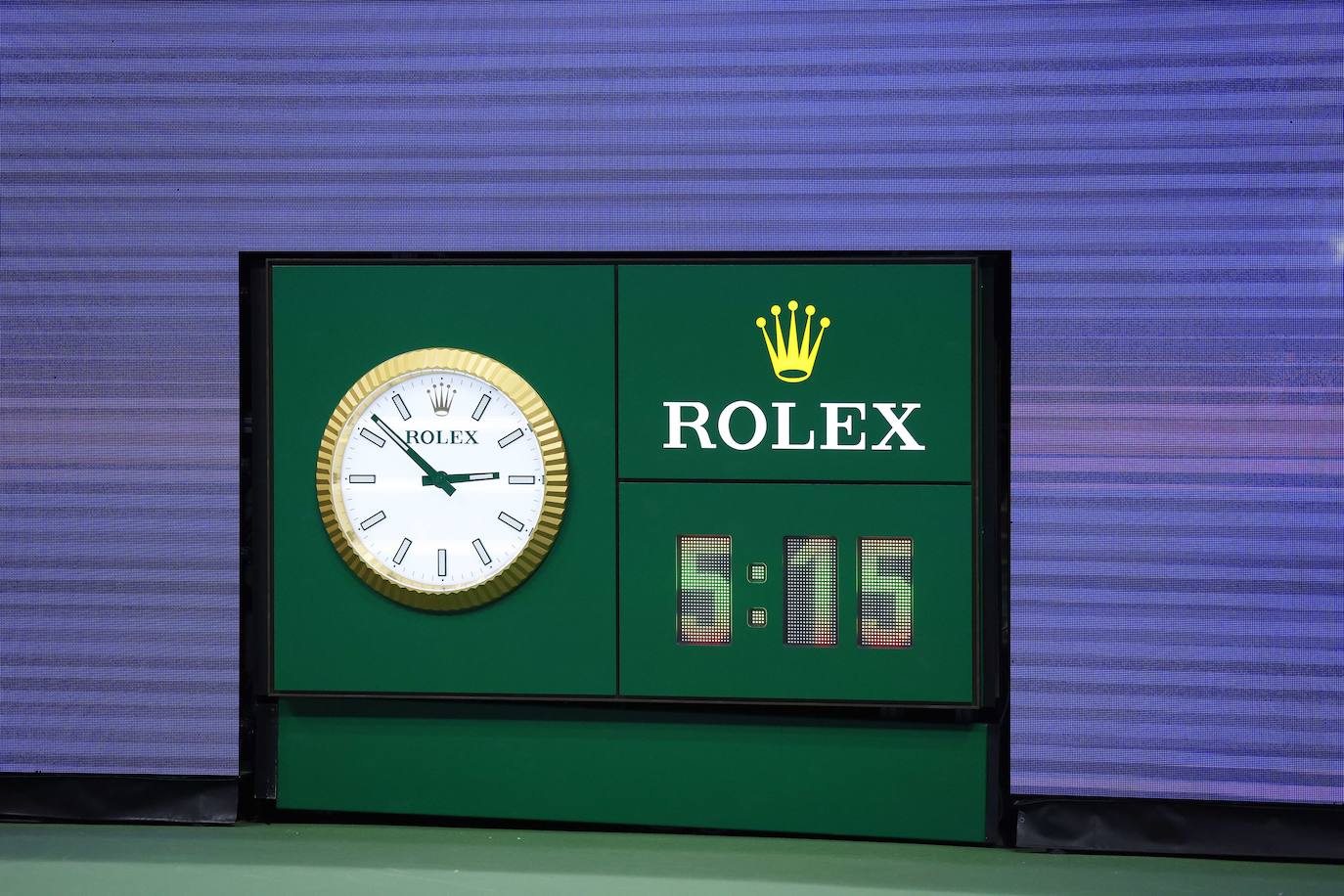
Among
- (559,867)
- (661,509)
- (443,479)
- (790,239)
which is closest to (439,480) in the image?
(443,479)

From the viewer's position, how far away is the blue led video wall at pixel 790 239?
3.14 m

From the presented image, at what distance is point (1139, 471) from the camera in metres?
3.17

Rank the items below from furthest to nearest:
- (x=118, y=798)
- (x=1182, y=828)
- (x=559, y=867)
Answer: (x=118, y=798)
(x=1182, y=828)
(x=559, y=867)

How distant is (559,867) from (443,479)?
121 cm

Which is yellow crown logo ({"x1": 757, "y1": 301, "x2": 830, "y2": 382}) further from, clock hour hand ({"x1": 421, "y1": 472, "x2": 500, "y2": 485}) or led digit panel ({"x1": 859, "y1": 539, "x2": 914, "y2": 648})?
clock hour hand ({"x1": 421, "y1": 472, "x2": 500, "y2": 485})

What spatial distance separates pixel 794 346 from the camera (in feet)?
10.3

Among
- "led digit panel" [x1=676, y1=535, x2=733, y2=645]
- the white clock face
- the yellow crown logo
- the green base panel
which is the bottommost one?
the green base panel

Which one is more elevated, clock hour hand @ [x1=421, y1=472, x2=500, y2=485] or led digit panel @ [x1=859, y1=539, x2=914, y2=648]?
clock hour hand @ [x1=421, y1=472, x2=500, y2=485]

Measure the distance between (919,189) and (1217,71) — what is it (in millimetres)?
961

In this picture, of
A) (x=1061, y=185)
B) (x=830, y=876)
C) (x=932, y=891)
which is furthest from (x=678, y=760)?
(x=1061, y=185)

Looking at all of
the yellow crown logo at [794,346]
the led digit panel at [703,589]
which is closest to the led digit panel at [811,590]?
the led digit panel at [703,589]

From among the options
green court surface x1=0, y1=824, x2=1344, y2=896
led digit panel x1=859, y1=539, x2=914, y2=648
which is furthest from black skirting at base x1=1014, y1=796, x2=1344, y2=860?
led digit panel x1=859, y1=539, x2=914, y2=648

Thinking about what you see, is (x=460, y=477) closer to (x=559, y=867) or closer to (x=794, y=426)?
(x=794, y=426)

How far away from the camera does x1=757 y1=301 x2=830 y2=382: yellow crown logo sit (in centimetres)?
315
